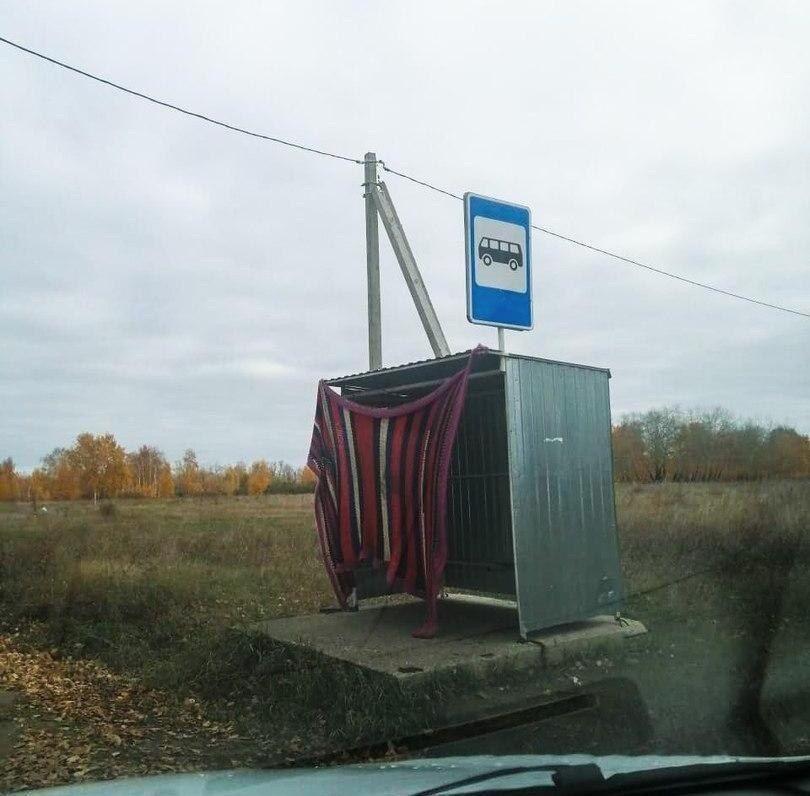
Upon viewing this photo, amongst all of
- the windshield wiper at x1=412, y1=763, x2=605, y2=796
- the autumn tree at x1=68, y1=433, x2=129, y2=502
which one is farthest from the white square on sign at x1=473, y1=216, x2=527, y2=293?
the autumn tree at x1=68, y1=433, x2=129, y2=502

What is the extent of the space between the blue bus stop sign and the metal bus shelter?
0.47 m

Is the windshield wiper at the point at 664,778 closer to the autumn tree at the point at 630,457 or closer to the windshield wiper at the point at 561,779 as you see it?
the windshield wiper at the point at 561,779

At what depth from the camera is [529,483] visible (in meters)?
7.60

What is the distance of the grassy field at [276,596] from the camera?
6.76m

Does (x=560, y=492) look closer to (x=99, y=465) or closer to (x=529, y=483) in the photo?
(x=529, y=483)

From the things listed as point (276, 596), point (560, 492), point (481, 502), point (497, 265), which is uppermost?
point (497, 265)

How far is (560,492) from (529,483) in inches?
19.4

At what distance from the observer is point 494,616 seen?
342 inches

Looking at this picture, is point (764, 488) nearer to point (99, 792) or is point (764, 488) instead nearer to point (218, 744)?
point (218, 744)

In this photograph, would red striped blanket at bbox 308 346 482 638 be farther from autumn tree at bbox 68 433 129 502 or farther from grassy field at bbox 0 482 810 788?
autumn tree at bbox 68 433 129 502

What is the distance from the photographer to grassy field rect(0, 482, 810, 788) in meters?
6.76

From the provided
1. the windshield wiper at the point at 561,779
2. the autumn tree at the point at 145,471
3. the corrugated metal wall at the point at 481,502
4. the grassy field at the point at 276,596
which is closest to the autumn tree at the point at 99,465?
the autumn tree at the point at 145,471

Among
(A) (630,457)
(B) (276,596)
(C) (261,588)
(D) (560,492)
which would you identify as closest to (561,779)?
(D) (560,492)

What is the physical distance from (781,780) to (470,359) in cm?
486
